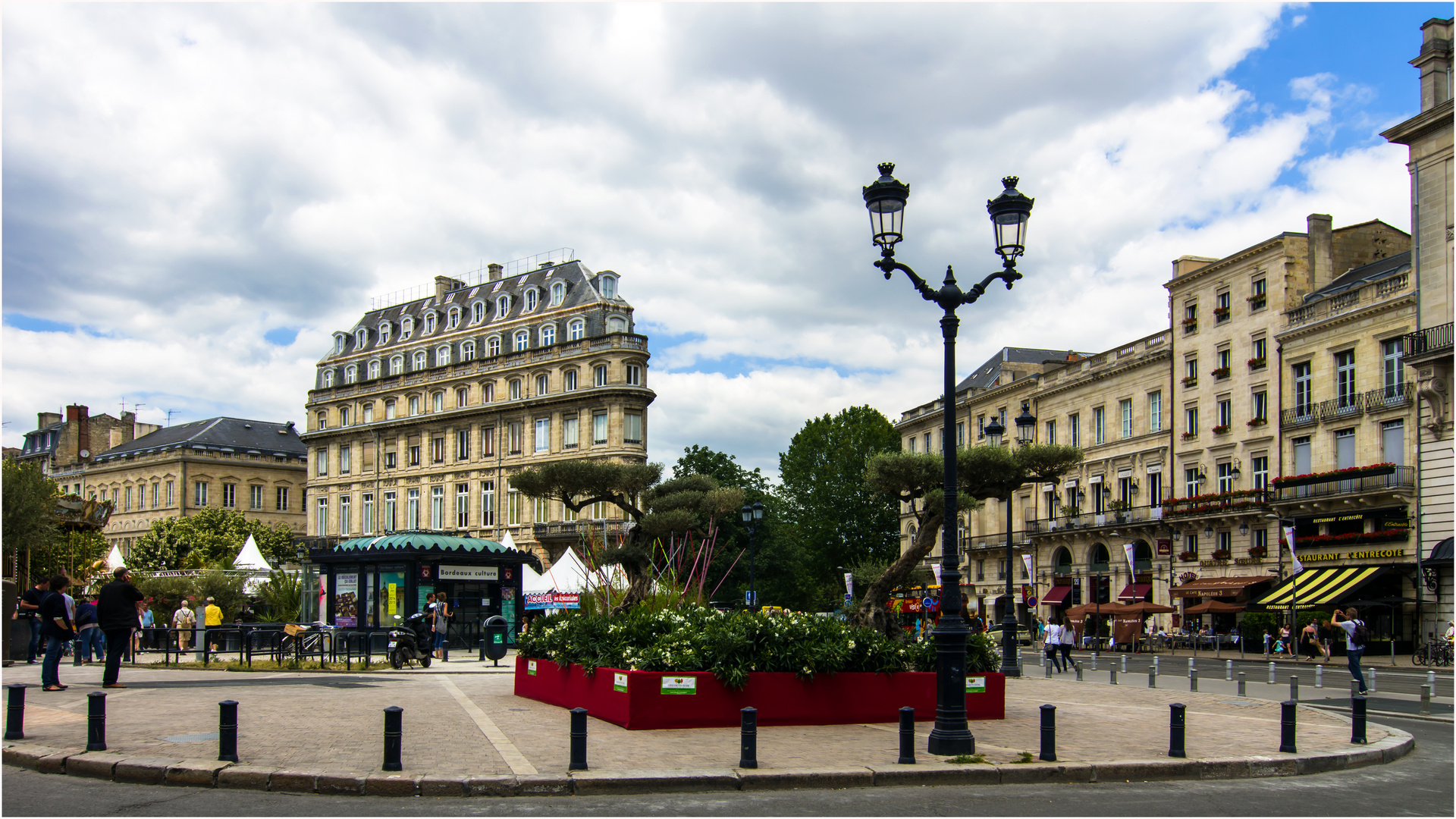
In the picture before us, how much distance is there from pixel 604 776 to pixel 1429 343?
3404 centimetres

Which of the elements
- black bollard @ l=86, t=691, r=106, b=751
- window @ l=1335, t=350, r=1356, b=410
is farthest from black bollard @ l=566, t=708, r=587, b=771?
window @ l=1335, t=350, r=1356, b=410

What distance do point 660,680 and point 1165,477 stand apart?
137 feet

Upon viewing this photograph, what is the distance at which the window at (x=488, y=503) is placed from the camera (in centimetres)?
6525

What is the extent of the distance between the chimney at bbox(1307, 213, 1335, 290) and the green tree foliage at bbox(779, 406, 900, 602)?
30.8 metres

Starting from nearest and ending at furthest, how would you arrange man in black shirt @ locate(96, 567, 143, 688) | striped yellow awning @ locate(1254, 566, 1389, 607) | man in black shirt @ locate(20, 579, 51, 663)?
man in black shirt @ locate(96, 567, 143, 688) < man in black shirt @ locate(20, 579, 51, 663) < striped yellow awning @ locate(1254, 566, 1389, 607)

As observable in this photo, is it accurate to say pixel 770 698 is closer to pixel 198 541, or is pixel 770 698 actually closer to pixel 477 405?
pixel 477 405

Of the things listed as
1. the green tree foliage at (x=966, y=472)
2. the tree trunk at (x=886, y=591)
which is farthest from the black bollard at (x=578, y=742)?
the green tree foliage at (x=966, y=472)

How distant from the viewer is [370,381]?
72438 mm

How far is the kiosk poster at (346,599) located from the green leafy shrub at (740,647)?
58.7 ft

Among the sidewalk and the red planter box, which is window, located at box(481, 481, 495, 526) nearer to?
the sidewalk

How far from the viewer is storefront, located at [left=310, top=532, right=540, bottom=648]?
99.3ft

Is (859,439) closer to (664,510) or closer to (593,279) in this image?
(593,279)

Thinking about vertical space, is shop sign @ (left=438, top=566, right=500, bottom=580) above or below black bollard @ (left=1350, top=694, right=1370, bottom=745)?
above

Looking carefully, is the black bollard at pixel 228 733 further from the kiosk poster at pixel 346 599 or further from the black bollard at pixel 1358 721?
the kiosk poster at pixel 346 599
